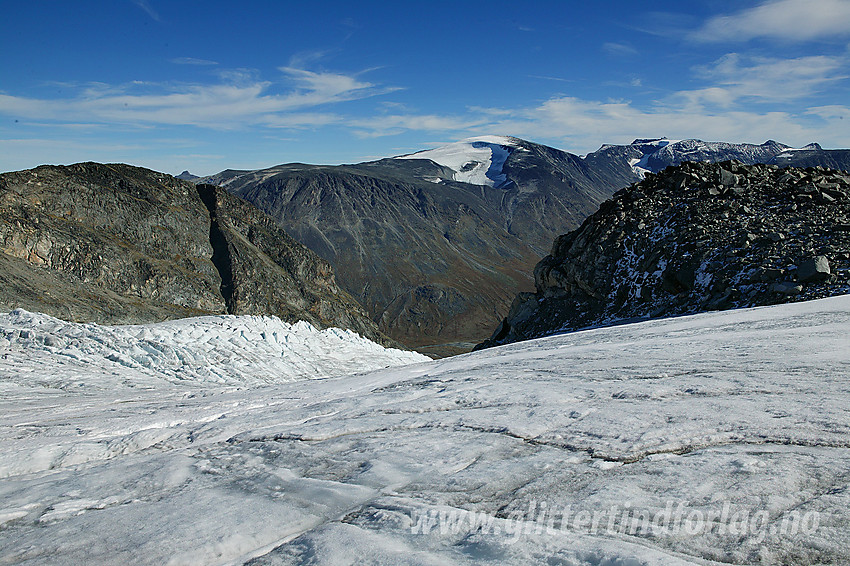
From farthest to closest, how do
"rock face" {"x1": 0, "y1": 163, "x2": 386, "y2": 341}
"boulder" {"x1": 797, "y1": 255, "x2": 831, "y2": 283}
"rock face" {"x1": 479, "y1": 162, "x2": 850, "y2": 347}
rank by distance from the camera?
"rock face" {"x1": 0, "y1": 163, "x2": 386, "y2": 341}, "rock face" {"x1": 479, "y1": 162, "x2": 850, "y2": 347}, "boulder" {"x1": 797, "y1": 255, "x2": 831, "y2": 283}

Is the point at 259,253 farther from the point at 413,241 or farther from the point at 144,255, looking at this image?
the point at 413,241

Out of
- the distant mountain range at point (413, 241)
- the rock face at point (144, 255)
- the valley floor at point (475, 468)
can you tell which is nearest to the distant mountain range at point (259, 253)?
the rock face at point (144, 255)

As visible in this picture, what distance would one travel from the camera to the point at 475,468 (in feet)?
16.2

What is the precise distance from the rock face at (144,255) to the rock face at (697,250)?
3090 cm

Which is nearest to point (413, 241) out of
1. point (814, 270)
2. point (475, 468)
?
point (814, 270)

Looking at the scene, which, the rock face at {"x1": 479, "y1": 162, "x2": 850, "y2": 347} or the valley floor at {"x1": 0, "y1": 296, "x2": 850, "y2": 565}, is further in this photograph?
the rock face at {"x1": 479, "y1": 162, "x2": 850, "y2": 347}

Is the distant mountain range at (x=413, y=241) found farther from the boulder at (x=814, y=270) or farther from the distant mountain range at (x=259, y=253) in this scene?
the boulder at (x=814, y=270)

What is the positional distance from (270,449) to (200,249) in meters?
65.3

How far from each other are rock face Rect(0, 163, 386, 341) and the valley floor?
105 ft

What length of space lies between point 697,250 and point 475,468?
18.3m

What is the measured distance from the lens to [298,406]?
8555 mm

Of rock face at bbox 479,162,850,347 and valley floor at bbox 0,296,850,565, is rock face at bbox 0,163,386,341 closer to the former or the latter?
rock face at bbox 479,162,850,347

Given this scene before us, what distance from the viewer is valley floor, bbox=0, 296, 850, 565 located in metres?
3.59

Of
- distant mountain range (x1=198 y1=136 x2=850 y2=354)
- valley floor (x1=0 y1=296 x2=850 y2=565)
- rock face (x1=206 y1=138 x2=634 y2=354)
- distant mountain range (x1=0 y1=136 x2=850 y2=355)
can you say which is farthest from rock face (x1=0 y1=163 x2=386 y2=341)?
valley floor (x1=0 y1=296 x2=850 y2=565)
